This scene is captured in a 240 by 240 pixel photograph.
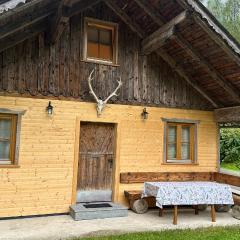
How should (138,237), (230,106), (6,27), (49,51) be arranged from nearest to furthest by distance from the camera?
(138,237) → (6,27) → (49,51) → (230,106)

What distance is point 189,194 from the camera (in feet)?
26.6

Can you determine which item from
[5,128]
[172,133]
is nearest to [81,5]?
[5,128]

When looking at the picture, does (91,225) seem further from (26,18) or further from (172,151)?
(26,18)

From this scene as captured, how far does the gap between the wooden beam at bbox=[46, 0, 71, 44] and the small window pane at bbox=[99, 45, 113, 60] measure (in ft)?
4.45

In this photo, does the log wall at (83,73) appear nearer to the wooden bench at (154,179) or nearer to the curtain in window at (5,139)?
the curtain in window at (5,139)

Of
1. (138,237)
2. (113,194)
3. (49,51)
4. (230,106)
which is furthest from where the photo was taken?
(230,106)

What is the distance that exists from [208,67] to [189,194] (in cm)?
346

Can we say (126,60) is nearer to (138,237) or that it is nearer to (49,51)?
(49,51)

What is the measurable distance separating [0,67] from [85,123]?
Result: 2.56 meters

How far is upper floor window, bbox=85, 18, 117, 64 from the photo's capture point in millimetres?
9086

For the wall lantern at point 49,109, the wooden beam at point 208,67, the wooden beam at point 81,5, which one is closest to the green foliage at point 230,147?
the wooden beam at point 208,67

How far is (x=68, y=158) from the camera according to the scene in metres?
8.55

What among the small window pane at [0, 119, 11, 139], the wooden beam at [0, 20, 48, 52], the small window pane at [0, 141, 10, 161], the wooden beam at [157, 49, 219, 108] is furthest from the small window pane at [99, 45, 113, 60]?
the small window pane at [0, 141, 10, 161]

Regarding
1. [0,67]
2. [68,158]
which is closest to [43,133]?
[68,158]
